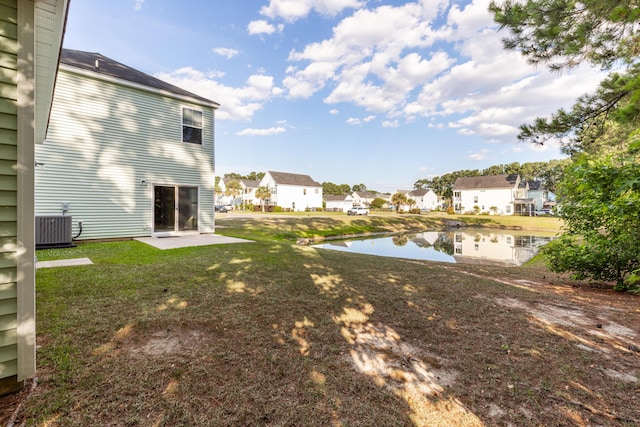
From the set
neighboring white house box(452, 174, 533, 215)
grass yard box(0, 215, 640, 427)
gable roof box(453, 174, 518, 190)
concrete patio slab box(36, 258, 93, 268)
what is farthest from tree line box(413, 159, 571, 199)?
concrete patio slab box(36, 258, 93, 268)

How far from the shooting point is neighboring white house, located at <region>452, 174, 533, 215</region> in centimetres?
4312

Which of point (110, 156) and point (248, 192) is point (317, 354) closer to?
point (110, 156)

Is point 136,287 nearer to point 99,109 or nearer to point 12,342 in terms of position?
point 12,342

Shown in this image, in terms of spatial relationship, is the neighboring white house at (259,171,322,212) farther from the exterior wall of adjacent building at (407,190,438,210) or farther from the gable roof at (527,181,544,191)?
the gable roof at (527,181,544,191)

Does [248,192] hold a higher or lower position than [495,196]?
higher

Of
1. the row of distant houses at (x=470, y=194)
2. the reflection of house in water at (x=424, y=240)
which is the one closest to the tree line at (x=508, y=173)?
the row of distant houses at (x=470, y=194)

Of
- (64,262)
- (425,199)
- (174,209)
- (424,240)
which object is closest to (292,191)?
(424,240)

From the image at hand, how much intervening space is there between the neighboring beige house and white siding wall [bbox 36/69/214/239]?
802 cm

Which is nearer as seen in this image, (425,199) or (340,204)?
(340,204)

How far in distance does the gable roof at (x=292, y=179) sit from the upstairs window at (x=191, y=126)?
33.6 m

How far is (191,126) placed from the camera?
1056 cm

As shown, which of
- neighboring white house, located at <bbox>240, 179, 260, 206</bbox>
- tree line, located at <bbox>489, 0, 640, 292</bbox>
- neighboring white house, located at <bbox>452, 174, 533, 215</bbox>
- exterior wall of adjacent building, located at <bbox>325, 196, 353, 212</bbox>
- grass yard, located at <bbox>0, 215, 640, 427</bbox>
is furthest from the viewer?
exterior wall of adjacent building, located at <bbox>325, 196, 353, 212</bbox>

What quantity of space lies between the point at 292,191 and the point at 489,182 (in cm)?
3365

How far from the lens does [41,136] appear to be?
6441 millimetres
